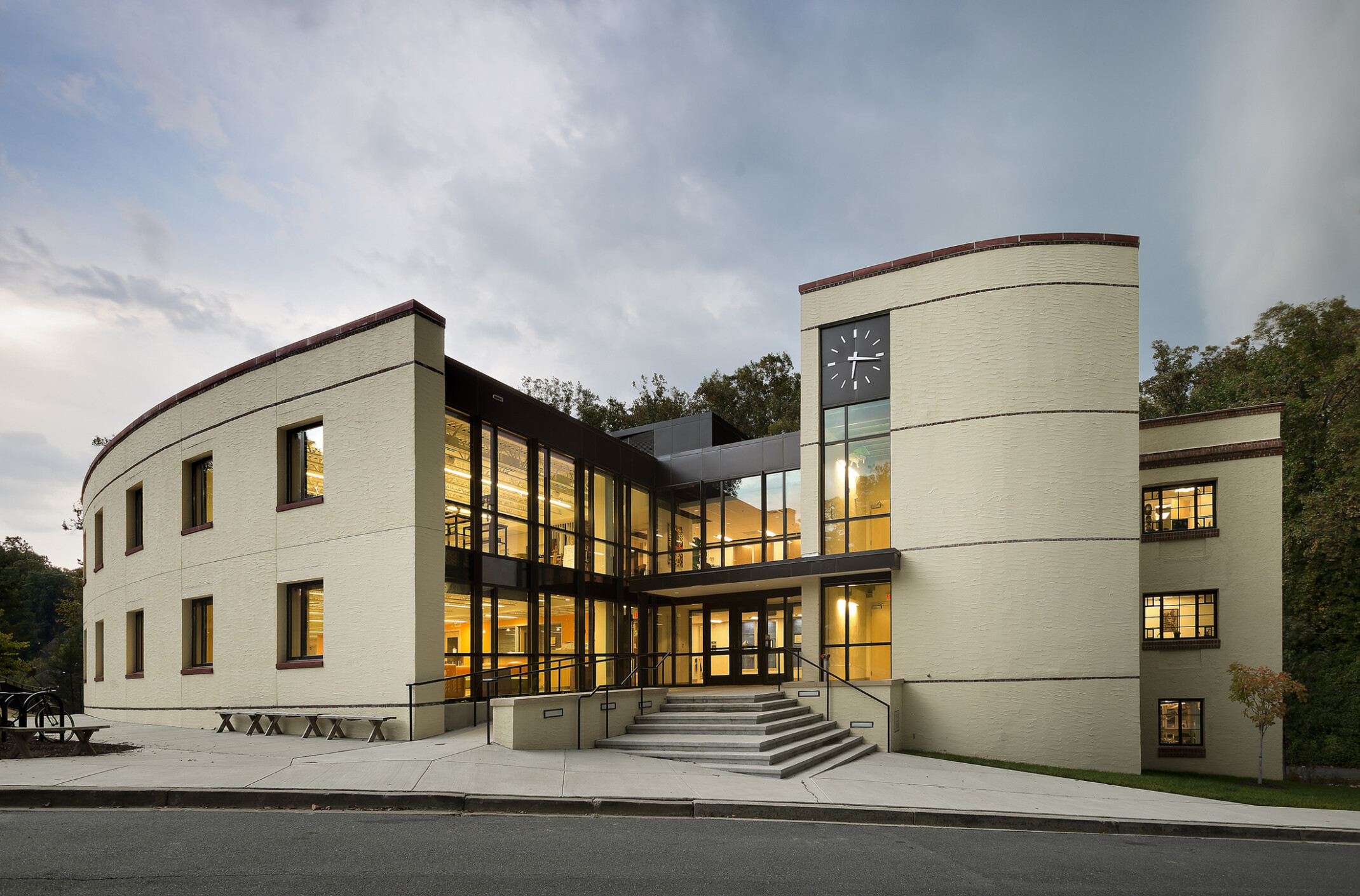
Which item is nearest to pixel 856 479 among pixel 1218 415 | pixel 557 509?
pixel 557 509

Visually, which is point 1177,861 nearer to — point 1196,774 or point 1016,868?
point 1016,868

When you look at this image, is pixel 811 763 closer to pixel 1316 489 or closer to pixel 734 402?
pixel 1316 489

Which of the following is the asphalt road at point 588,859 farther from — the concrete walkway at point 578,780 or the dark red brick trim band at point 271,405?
the dark red brick trim band at point 271,405

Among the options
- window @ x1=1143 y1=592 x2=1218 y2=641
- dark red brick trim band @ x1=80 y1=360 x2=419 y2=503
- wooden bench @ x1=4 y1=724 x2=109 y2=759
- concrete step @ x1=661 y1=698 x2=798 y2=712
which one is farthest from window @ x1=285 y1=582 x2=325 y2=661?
window @ x1=1143 y1=592 x2=1218 y2=641

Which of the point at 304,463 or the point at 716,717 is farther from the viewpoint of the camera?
the point at 304,463

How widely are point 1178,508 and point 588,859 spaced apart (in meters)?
16.6

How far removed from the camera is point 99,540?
23875mm

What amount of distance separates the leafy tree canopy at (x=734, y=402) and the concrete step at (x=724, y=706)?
982 inches

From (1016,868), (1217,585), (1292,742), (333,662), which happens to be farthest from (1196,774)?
(333,662)

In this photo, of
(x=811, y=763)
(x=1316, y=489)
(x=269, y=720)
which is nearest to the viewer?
(x=811, y=763)

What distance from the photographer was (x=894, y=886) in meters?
6.56

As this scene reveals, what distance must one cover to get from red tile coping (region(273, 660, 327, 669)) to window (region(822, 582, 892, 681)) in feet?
31.6

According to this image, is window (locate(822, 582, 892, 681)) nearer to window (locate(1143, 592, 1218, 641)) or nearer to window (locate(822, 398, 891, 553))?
window (locate(822, 398, 891, 553))

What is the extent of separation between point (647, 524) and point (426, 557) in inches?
360
